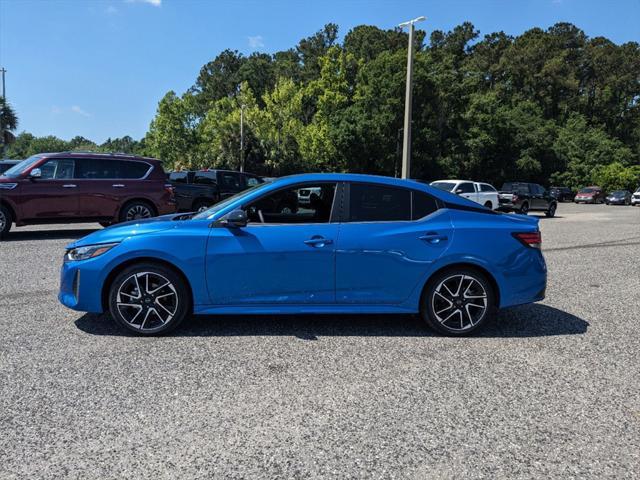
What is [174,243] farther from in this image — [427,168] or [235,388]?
[427,168]

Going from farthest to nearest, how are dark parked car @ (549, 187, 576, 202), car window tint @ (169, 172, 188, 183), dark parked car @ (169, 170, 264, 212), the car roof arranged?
1. dark parked car @ (549, 187, 576, 202)
2. car window tint @ (169, 172, 188, 183)
3. dark parked car @ (169, 170, 264, 212)
4. the car roof

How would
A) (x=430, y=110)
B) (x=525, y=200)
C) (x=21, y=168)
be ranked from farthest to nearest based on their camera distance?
(x=430, y=110), (x=525, y=200), (x=21, y=168)

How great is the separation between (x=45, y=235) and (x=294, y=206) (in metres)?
9.44

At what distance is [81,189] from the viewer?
37.0ft

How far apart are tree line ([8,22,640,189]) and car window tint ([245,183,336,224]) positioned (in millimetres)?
36750

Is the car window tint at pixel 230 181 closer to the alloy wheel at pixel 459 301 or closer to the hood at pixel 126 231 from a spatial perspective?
the hood at pixel 126 231

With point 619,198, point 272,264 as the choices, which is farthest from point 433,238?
point 619,198

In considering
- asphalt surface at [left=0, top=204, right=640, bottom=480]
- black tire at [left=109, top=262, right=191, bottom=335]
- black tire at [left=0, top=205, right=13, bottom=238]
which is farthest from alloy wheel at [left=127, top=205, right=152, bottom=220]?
black tire at [left=109, top=262, right=191, bottom=335]

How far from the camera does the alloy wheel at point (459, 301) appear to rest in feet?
16.3

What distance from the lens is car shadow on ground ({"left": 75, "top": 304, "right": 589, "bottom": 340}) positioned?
5012 mm

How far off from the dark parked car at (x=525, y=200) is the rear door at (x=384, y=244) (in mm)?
19612

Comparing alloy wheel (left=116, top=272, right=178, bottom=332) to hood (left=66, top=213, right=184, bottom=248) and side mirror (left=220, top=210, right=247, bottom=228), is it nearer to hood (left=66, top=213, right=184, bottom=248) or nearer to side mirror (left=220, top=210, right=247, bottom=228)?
hood (left=66, top=213, right=184, bottom=248)

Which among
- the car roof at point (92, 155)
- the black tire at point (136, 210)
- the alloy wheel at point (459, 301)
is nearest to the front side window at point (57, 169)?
the car roof at point (92, 155)

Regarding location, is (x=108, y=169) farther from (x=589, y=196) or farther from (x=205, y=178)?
(x=589, y=196)
